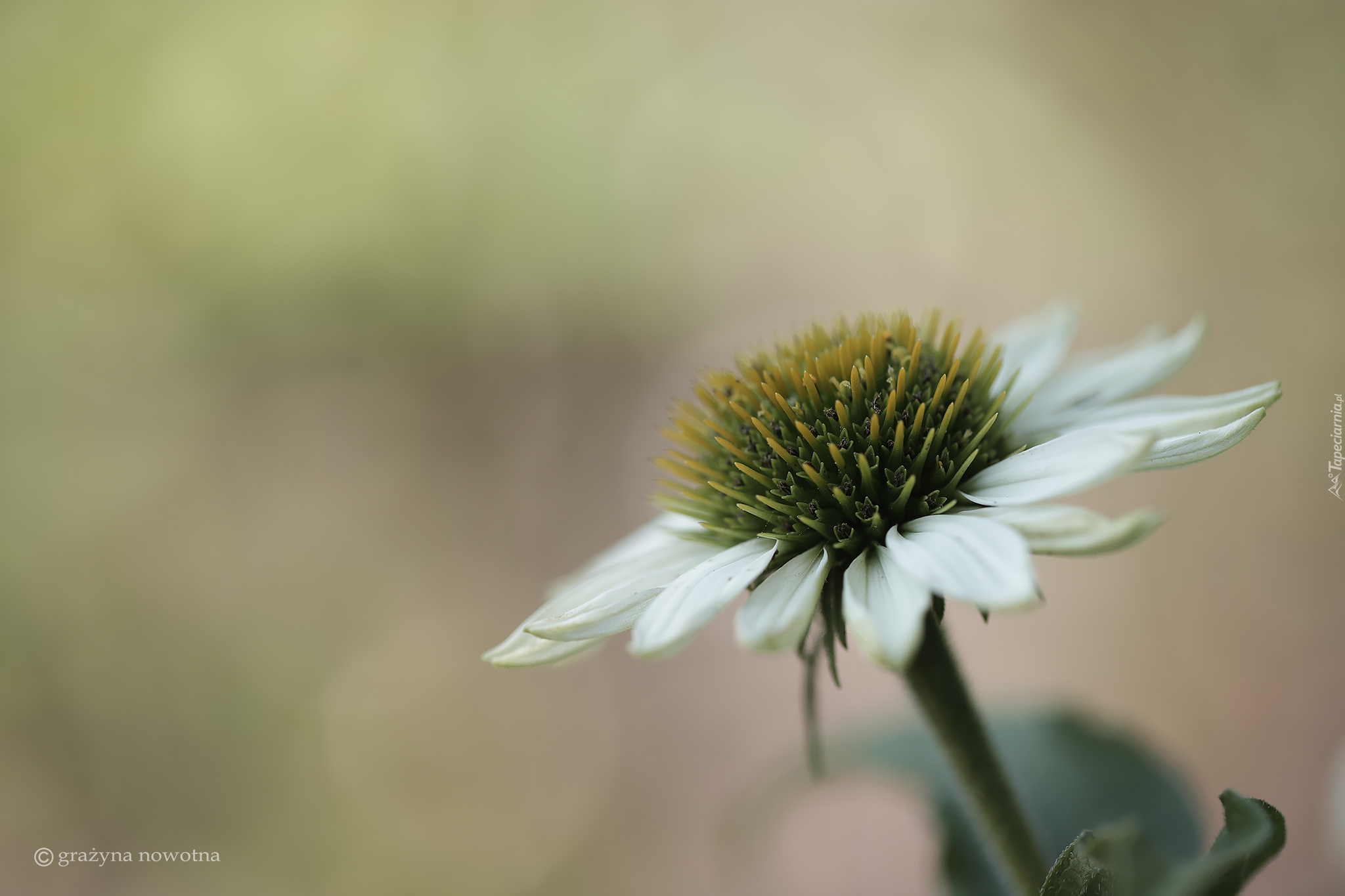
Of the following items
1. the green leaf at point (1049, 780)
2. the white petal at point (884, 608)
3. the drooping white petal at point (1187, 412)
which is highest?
the drooping white petal at point (1187, 412)

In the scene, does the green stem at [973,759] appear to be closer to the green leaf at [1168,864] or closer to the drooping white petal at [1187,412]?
the green leaf at [1168,864]

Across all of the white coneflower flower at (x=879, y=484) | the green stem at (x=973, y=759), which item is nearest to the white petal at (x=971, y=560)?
the white coneflower flower at (x=879, y=484)

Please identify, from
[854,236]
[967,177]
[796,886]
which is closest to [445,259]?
[854,236]

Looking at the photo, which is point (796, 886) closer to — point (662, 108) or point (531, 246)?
point (531, 246)

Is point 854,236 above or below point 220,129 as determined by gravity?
below

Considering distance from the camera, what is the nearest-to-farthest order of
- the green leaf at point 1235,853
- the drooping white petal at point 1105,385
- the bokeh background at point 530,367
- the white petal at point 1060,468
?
1. the green leaf at point 1235,853
2. the white petal at point 1060,468
3. the drooping white petal at point 1105,385
4. the bokeh background at point 530,367

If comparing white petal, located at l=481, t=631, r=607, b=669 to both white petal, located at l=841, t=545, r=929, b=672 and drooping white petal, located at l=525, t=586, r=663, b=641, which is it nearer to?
drooping white petal, located at l=525, t=586, r=663, b=641
